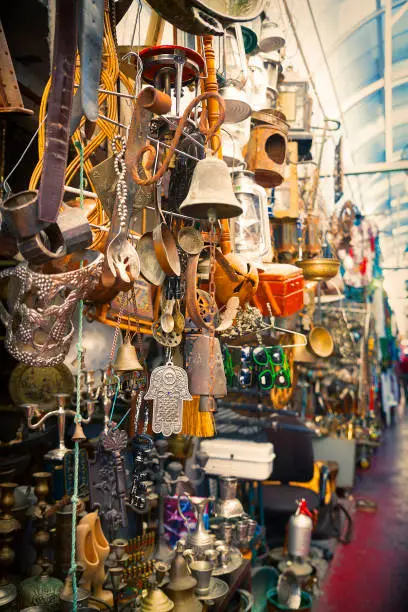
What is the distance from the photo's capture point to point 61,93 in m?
1.25

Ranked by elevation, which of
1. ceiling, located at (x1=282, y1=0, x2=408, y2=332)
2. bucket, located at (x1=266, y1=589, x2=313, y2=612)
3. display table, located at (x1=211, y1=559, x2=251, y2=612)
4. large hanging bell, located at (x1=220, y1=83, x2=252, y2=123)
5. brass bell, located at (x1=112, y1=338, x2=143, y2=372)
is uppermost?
ceiling, located at (x1=282, y1=0, x2=408, y2=332)

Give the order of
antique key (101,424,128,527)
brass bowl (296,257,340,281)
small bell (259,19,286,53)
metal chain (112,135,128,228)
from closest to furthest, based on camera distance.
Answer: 1. metal chain (112,135,128,228)
2. antique key (101,424,128,527)
3. small bell (259,19,286,53)
4. brass bowl (296,257,340,281)

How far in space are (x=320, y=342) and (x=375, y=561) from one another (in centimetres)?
232

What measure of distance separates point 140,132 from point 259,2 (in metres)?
0.45

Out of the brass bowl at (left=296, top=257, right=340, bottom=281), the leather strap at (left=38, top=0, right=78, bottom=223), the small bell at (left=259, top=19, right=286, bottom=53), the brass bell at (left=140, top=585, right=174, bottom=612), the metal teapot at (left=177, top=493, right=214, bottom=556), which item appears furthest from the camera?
the brass bowl at (left=296, top=257, right=340, bottom=281)

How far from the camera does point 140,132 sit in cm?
154

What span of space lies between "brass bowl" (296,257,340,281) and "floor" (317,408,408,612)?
263cm

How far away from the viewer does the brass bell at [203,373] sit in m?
1.86

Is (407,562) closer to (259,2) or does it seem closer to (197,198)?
(197,198)

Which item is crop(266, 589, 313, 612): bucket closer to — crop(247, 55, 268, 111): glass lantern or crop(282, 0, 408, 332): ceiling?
crop(247, 55, 268, 111): glass lantern

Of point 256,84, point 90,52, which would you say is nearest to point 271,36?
point 256,84

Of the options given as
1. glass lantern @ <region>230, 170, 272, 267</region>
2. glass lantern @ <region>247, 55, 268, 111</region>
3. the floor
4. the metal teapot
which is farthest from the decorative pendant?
the floor

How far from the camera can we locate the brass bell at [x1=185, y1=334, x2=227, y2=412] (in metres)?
1.86

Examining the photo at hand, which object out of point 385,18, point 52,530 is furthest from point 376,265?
point 52,530
